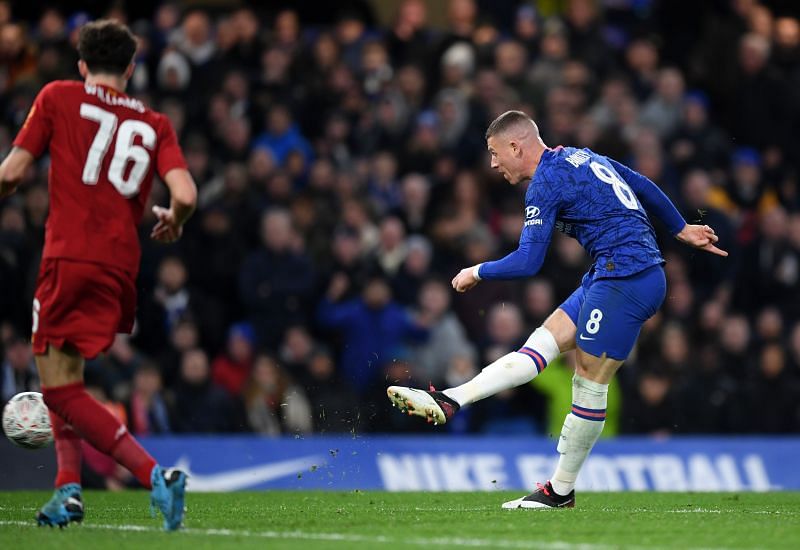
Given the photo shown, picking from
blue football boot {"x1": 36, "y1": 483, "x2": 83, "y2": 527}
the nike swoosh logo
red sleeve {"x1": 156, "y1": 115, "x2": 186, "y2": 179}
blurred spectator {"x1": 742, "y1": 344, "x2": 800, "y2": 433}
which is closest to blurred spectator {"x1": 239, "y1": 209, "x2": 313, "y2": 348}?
the nike swoosh logo

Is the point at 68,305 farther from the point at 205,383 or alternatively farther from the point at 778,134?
the point at 778,134

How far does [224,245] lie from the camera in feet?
47.8

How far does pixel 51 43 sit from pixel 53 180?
28.5ft

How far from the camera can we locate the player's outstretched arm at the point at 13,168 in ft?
22.6

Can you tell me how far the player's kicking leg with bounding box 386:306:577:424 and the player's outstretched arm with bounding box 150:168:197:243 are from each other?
1.67m

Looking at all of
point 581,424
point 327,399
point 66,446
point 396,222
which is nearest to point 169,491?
point 66,446

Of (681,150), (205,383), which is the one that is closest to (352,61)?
(681,150)

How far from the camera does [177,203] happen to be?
22.9ft

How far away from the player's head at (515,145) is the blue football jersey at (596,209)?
9cm

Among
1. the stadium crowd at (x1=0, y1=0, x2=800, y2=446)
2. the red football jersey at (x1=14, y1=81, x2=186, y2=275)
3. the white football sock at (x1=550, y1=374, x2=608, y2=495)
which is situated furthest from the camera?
the stadium crowd at (x1=0, y1=0, x2=800, y2=446)

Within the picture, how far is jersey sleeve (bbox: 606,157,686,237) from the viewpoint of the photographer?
8.92m

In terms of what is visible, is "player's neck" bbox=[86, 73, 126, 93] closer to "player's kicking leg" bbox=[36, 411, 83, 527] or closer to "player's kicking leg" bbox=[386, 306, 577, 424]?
"player's kicking leg" bbox=[36, 411, 83, 527]

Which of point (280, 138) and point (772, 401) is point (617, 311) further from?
point (280, 138)

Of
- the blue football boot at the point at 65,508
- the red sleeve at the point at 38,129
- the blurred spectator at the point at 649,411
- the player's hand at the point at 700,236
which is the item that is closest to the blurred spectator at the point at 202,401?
the blurred spectator at the point at 649,411
